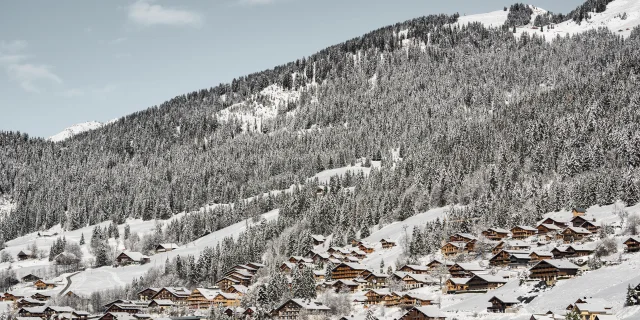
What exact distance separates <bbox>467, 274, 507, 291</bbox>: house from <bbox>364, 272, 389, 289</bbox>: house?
22.7 m

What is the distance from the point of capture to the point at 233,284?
159 m

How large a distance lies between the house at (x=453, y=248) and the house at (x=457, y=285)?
77.1ft

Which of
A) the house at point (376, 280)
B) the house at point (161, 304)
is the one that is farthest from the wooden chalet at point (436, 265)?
the house at point (161, 304)

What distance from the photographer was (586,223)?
473 ft

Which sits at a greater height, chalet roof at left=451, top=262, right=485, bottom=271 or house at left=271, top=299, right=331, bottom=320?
chalet roof at left=451, top=262, right=485, bottom=271

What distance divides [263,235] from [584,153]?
87452 mm

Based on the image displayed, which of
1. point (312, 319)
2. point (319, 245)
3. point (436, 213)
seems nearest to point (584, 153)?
point (436, 213)

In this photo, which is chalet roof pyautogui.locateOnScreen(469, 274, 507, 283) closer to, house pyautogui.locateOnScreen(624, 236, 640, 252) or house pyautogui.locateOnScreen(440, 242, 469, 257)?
house pyautogui.locateOnScreen(624, 236, 640, 252)

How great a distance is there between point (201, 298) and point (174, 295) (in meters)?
6.48

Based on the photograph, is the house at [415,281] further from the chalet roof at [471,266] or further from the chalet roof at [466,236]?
the chalet roof at [466,236]

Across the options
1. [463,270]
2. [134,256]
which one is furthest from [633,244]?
[134,256]

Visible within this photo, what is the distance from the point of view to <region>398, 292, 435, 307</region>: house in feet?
397

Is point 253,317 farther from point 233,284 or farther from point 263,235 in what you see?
point 263,235

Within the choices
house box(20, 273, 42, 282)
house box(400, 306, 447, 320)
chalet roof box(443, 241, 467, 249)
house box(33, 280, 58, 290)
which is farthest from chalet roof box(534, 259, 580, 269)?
house box(20, 273, 42, 282)
